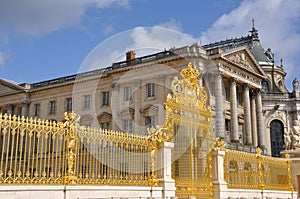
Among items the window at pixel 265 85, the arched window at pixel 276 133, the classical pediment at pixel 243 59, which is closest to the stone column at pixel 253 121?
the classical pediment at pixel 243 59

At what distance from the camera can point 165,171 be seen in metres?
11.8

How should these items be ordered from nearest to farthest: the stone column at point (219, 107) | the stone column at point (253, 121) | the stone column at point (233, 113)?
the stone column at point (219, 107) < the stone column at point (233, 113) < the stone column at point (253, 121)

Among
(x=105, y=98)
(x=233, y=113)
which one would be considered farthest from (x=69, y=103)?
(x=233, y=113)

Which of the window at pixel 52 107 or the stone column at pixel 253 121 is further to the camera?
the window at pixel 52 107

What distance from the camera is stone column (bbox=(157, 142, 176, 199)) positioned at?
11609mm

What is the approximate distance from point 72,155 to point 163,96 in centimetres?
2612

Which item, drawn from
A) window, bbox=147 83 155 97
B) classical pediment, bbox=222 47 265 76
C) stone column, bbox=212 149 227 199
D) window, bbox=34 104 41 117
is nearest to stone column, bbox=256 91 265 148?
classical pediment, bbox=222 47 265 76

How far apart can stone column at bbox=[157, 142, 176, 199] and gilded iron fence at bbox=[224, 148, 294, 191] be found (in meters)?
3.07

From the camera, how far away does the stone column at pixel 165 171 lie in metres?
11.6

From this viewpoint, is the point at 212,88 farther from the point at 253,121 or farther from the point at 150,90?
the point at 253,121

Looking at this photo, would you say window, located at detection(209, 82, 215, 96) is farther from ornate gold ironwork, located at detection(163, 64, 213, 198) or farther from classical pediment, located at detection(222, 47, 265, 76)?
ornate gold ironwork, located at detection(163, 64, 213, 198)

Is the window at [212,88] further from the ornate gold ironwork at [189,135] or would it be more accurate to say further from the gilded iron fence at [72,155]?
the gilded iron fence at [72,155]

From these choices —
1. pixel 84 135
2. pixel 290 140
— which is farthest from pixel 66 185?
pixel 290 140

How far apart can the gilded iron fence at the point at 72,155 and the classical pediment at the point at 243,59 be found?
25.0m
